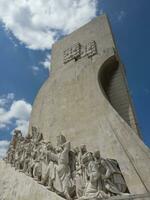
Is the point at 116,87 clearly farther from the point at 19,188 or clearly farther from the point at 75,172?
the point at 19,188

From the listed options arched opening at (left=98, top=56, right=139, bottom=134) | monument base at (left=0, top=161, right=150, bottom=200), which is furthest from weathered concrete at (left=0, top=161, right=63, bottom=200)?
arched opening at (left=98, top=56, right=139, bottom=134)

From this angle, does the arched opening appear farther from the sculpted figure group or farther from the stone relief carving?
the sculpted figure group

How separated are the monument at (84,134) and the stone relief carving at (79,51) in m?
0.02

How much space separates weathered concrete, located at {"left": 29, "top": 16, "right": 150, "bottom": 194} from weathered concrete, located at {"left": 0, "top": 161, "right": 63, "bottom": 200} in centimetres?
145

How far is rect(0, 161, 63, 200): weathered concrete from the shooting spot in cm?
441

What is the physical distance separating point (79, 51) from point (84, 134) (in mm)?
3366

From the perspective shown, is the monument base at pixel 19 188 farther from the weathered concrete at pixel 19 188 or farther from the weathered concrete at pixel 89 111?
the weathered concrete at pixel 89 111

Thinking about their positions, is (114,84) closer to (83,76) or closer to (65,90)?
(83,76)

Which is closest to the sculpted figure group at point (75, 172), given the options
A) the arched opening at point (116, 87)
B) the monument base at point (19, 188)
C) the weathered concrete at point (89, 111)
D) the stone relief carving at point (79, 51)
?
the monument base at point (19, 188)

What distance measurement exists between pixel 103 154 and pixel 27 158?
6.37ft

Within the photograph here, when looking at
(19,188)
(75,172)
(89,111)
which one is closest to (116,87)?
(89,111)

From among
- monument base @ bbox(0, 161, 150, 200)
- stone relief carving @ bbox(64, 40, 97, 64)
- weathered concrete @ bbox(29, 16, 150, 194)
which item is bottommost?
monument base @ bbox(0, 161, 150, 200)

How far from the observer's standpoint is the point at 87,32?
329 inches

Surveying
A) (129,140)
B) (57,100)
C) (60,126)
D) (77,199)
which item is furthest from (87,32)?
(77,199)
